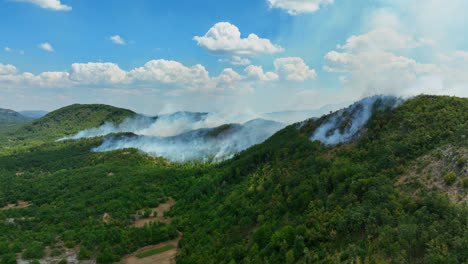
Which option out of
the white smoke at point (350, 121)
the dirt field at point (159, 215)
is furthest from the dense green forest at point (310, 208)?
the white smoke at point (350, 121)

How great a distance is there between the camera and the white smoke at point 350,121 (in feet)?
331

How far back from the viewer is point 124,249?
10875 cm

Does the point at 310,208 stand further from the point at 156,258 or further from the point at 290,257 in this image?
the point at 156,258

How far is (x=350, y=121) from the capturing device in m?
109

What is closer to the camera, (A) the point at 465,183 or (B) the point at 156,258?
(A) the point at 465,183

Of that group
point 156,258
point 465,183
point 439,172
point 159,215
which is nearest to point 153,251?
point 156,258

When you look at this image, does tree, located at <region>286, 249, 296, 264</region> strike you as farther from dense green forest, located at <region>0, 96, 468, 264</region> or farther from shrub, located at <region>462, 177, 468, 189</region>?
shrub, located at <region>462, 177, 468, 189</region>

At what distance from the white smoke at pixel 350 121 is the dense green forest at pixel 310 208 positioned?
4.55 meters

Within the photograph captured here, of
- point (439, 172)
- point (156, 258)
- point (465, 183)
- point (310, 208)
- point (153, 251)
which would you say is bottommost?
point (156, 258)

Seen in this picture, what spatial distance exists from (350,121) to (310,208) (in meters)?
56.2

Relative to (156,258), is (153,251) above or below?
above

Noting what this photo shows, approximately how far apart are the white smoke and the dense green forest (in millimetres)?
4554

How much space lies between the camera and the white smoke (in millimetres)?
100875

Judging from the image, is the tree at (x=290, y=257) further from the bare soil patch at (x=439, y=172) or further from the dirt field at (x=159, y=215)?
the dirt field at (x=159, y=215)
